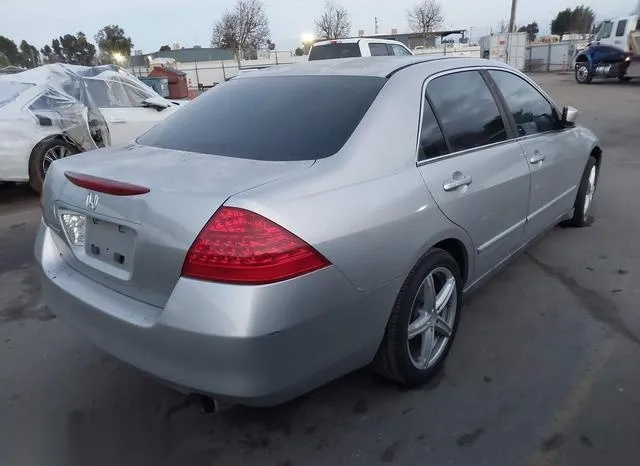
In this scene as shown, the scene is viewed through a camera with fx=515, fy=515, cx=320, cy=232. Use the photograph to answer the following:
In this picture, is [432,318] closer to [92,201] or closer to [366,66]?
[366,66]

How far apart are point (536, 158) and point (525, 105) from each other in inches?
17.7

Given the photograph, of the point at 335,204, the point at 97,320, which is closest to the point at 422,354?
the point at 335,204

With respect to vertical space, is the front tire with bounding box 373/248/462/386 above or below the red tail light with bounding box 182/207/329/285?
below

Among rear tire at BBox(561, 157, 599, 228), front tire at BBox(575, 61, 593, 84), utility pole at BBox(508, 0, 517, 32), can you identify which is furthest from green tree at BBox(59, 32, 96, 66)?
rear tire at BBox(561, 157, 599, 228)

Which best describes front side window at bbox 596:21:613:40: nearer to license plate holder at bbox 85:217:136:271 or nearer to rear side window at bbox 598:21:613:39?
rear side window at bbox 598:21:613:39

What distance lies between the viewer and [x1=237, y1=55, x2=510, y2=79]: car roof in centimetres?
278

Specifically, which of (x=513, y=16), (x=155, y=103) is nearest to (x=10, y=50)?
(x=513, y=16)

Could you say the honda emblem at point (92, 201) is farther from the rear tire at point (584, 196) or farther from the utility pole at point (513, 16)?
the utility pole at point (513, 16)

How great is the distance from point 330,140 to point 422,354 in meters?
1.18

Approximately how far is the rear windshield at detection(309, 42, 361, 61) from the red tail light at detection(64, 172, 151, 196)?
9.57 metres

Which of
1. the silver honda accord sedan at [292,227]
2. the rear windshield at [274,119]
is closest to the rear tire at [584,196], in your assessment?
the silver honda accord sedan at [292,227]

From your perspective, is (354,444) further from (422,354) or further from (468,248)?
(468,248)

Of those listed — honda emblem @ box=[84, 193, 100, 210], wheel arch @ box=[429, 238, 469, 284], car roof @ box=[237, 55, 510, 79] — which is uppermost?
car roof @ box=[237, 55, 510, 79]

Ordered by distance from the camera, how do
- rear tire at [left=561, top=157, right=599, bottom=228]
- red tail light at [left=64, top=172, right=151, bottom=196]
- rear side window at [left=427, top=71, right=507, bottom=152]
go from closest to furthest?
red tail light at [left=64, top=172, right=151, bottom=196] → rear side window at [left=427, top=71, right=507, bottom=152] → rear tire at [left=561, top=157, right=599, bottom=228]
